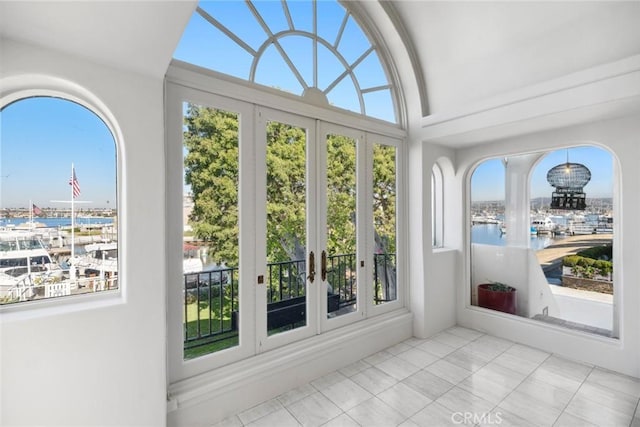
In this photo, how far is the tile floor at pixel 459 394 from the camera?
83.3 inches

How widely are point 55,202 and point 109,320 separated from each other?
77 cm

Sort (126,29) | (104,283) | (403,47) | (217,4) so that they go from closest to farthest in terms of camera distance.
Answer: (126,29) < (104,283) < (217,4) < (403,47)

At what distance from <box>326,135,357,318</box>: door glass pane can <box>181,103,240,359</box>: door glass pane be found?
3.24ft

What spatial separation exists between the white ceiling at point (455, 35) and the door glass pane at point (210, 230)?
56cm

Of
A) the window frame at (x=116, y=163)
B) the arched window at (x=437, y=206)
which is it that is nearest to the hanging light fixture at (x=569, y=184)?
the arched window at (x=437, y=206)

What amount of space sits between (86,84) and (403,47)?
119 inches

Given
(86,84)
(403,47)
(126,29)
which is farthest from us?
(403,47)

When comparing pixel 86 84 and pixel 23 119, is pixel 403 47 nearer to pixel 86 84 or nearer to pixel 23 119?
pixel 86 84

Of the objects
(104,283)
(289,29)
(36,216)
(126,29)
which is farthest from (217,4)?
(104,283)

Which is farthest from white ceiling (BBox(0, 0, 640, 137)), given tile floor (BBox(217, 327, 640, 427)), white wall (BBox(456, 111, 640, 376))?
tile floor (BBox(217, 327, 640, 427))

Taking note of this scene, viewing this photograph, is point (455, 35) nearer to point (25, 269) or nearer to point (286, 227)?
point (286, 227)

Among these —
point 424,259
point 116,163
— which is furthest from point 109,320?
point 424,259

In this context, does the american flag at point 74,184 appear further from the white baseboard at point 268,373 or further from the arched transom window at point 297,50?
the white baseboard at point 268,373

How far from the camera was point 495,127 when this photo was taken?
2.95 meters
